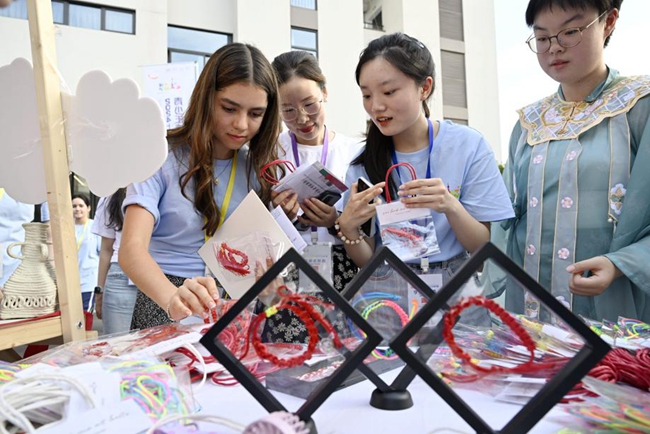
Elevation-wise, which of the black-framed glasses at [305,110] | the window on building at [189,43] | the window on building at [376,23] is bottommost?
the black-framed glasses at [305,110]

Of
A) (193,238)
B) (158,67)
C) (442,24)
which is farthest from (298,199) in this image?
(442,24)

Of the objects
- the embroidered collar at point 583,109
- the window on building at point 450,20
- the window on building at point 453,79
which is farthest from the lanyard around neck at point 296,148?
the window on building at point 450,20

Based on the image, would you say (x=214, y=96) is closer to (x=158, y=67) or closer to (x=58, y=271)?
(x=58, y=271)

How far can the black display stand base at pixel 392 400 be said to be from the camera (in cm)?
66

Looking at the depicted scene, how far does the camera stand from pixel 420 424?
1.98 feet

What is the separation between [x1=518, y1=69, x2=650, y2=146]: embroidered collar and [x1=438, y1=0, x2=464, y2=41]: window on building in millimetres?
9129

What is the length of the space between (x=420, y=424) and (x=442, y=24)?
1041 cm

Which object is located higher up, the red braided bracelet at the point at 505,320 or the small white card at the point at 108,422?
the red braided bracelet at the point at 505,320

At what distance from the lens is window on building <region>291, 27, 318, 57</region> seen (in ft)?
25.5

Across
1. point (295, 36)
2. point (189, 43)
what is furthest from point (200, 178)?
point (295, 36)

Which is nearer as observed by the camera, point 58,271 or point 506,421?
point 506,421

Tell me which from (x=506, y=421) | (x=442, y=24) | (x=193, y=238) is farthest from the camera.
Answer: (x=442, y=24)

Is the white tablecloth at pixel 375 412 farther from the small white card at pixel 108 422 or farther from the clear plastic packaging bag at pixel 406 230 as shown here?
the clear plastic packaging bag at pixel 406 230

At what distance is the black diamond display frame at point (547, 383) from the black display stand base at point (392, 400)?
15 centimetres
